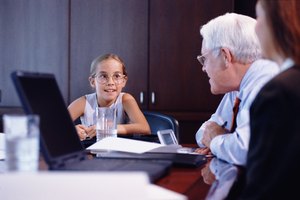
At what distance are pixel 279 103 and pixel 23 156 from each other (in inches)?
21.6

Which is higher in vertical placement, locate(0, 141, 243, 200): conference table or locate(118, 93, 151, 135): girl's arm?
locate(0, 141, 243, 200): conference table

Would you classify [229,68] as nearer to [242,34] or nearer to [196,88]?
[242,34]

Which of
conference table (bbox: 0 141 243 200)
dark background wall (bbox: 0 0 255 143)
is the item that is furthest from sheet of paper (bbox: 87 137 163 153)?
dark background wall (bbox: 0 0 255 143)

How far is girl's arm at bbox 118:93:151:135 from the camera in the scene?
2.77 m

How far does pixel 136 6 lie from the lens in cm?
384

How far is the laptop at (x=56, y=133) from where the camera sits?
1.16 m

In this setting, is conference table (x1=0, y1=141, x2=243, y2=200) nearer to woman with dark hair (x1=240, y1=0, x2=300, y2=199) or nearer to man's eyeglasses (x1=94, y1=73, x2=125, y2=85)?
woman with dark hair (x1=240, y1=0, x2=300, y2=199)

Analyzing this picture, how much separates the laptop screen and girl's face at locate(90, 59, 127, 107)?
1658 mm

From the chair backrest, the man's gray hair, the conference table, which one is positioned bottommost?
the chair backrest

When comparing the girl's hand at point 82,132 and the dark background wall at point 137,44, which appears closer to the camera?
the girl's hand at point 82,132

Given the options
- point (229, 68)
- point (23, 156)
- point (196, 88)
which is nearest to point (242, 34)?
point (229, 68)

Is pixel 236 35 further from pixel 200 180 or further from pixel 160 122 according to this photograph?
pixel 160 122

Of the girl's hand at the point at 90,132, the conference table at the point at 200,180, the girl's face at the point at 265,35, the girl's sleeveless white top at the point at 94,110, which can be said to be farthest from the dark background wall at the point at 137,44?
the girl's face at the point at 265,35

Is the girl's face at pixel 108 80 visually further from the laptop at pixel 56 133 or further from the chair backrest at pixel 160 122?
the laptop at pixel 56 133
